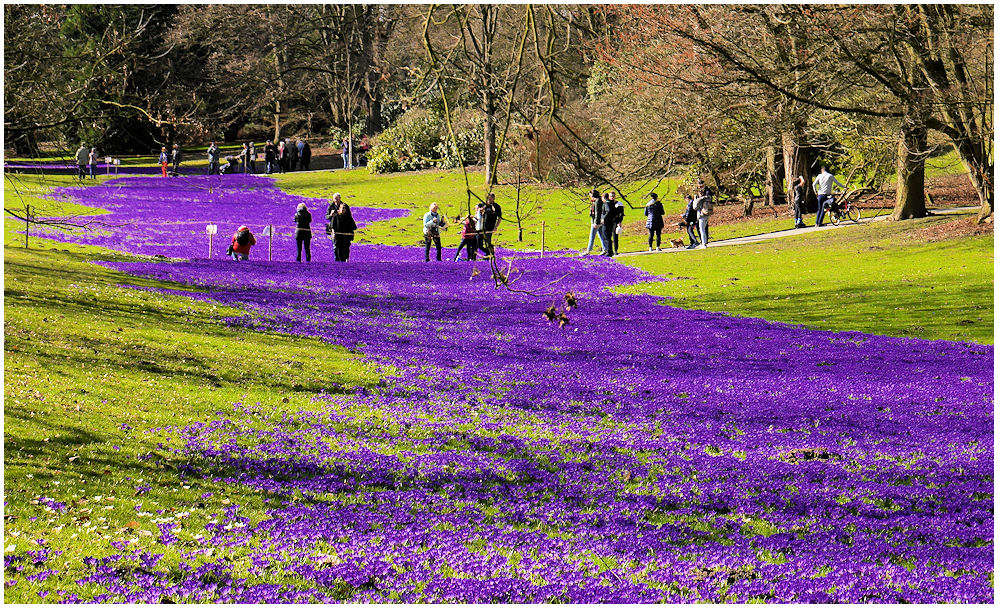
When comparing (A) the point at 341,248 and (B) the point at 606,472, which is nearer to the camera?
(B) the point at 606,472

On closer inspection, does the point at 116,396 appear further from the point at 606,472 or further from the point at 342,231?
the point at 342,231

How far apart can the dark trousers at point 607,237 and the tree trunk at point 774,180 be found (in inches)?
427

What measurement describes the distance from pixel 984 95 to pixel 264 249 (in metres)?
22.6

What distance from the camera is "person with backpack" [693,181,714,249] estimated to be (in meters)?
29.5

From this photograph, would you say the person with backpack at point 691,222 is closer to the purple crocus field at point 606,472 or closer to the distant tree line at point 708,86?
the distant tree line at point 708,86

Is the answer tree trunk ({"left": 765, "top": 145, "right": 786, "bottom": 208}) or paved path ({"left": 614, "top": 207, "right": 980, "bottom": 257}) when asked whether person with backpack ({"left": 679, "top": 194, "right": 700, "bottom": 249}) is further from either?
tree trunk ({"left": 765, "top": 145, "right": 786, "bottom": 208})

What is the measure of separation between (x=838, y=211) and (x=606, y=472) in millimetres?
25980

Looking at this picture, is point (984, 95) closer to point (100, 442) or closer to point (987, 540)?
point (987, 540)

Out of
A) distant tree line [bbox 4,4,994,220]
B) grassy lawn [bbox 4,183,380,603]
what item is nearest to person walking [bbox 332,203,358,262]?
distant tree line [bbox 4,4,994,220]

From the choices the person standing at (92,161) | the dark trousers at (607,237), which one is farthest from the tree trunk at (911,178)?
the person standing at (92,161)

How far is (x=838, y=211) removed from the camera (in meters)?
32.7

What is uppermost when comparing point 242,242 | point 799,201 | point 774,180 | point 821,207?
point 774,180

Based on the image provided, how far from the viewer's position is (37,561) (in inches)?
268

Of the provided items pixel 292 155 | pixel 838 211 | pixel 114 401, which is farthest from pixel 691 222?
pixel 292 155
